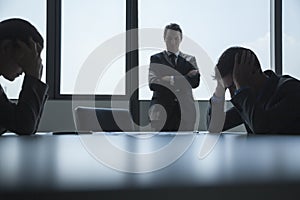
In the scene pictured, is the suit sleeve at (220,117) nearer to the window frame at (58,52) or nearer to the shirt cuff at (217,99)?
the shirt cuff at (217,99)

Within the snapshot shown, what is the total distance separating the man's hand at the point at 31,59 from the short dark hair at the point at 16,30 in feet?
0.13

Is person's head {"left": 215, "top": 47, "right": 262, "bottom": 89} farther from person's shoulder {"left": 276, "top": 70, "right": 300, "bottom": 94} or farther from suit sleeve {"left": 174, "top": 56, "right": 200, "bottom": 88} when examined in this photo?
suit sleeve {"left": 174, "top": 56, "right": 200, "bottom": 88}

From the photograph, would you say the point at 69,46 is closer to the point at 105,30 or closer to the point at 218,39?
the point at 105,30

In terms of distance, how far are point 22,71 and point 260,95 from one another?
2.37ft

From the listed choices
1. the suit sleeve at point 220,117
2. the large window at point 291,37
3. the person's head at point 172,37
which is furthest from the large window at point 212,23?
the suit sleeve at point 220,117

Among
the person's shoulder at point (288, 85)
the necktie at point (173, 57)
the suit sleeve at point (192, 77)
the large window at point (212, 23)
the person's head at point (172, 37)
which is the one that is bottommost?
the person's shoulder at point (288, 85)

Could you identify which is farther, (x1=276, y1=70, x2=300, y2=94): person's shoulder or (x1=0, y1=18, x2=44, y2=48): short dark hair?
(x1=276, y1=70, x2=300, y2=94): person's shoulder

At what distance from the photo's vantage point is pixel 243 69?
130 cm

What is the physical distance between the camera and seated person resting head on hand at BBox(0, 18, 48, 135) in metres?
1.08

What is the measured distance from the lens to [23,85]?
3.82 feet

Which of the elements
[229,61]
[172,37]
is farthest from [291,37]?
[229,61]

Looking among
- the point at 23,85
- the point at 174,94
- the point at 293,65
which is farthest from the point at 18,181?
the point at 293,65

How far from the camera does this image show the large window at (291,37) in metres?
5.02

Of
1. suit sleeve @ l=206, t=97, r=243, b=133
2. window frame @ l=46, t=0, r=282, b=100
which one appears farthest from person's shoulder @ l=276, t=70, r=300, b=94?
window frame @ l=46, t=0, r=282, b=100
